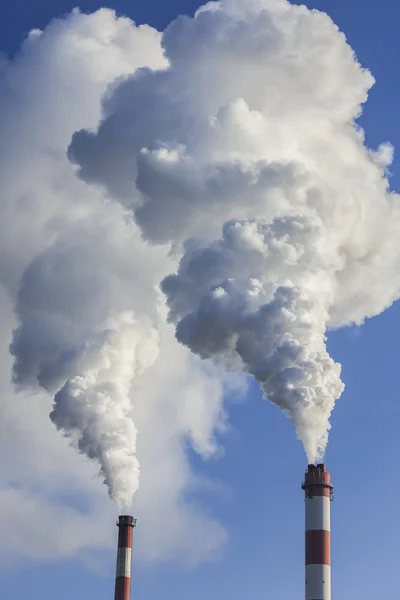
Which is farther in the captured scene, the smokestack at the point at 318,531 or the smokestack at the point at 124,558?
the smokestack at the point at 124,558

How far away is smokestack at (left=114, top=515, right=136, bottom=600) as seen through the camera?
72.1m

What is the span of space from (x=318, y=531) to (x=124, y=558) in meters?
22.1

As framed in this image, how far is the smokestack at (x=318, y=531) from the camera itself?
54406 mm

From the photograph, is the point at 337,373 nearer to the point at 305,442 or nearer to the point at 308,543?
the point at 305,442

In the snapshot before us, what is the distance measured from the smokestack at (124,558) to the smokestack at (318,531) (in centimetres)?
2076

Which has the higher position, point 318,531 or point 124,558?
point 124,558

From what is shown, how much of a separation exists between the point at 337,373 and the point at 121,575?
24020 mm

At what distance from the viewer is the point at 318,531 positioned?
5525 centimetres

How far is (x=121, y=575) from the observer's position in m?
72.3

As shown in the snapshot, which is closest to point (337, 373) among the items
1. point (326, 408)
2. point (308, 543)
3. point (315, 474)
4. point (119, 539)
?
point (326, 408)

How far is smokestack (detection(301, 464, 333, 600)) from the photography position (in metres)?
54.4

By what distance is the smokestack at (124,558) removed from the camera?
72.1m

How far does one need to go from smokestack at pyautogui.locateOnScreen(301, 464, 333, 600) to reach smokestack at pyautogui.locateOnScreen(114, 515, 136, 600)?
68.1ft

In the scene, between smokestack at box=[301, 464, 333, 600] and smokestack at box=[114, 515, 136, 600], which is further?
smokestack at box=[114, 515, 136, 600]
